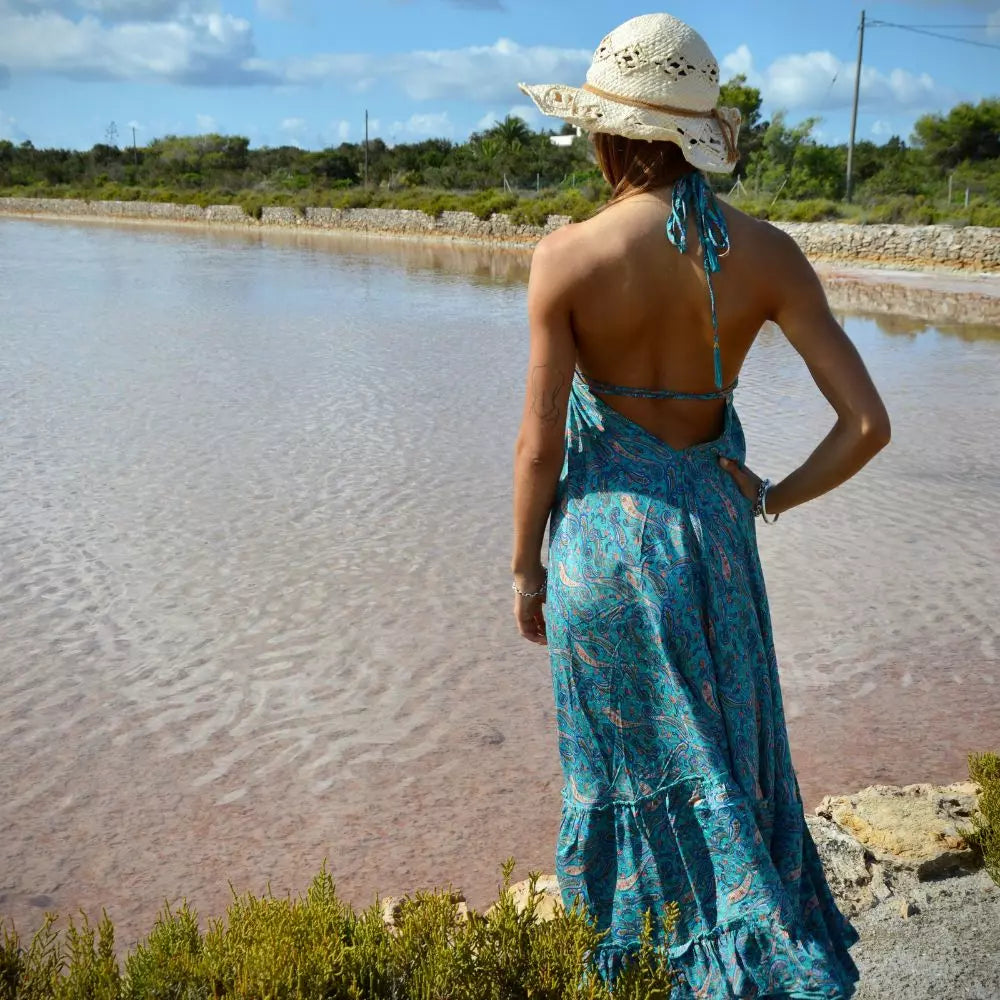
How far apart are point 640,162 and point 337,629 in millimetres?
3062

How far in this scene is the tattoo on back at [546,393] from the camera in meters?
1.84

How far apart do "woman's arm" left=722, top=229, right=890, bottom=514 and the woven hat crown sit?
252mm

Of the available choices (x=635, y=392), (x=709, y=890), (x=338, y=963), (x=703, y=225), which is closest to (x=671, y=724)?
(x=709, y=890)

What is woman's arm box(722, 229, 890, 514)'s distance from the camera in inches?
72.9

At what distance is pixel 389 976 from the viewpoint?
196 cm

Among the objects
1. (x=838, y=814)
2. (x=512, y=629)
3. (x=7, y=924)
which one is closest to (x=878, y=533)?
(x=512, y=629)

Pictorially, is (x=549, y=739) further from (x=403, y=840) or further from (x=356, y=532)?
(x=356, y=532)

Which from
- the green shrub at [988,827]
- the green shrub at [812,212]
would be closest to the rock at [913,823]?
the green shrub at [988,827]

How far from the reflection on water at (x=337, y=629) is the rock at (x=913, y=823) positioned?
50cm

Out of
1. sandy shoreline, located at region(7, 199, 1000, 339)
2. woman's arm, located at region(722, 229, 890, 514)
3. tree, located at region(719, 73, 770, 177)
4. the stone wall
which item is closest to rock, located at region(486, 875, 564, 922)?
woman's arm, located at region(722, 229, 890, 514)

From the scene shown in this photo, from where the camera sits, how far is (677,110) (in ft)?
6.02

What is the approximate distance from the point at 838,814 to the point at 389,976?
4.76 feet

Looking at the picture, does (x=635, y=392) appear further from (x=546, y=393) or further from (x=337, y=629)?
(x=337, y=629)

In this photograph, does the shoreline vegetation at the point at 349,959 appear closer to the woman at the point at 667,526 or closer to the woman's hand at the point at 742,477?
the woman at the point at 667,526
